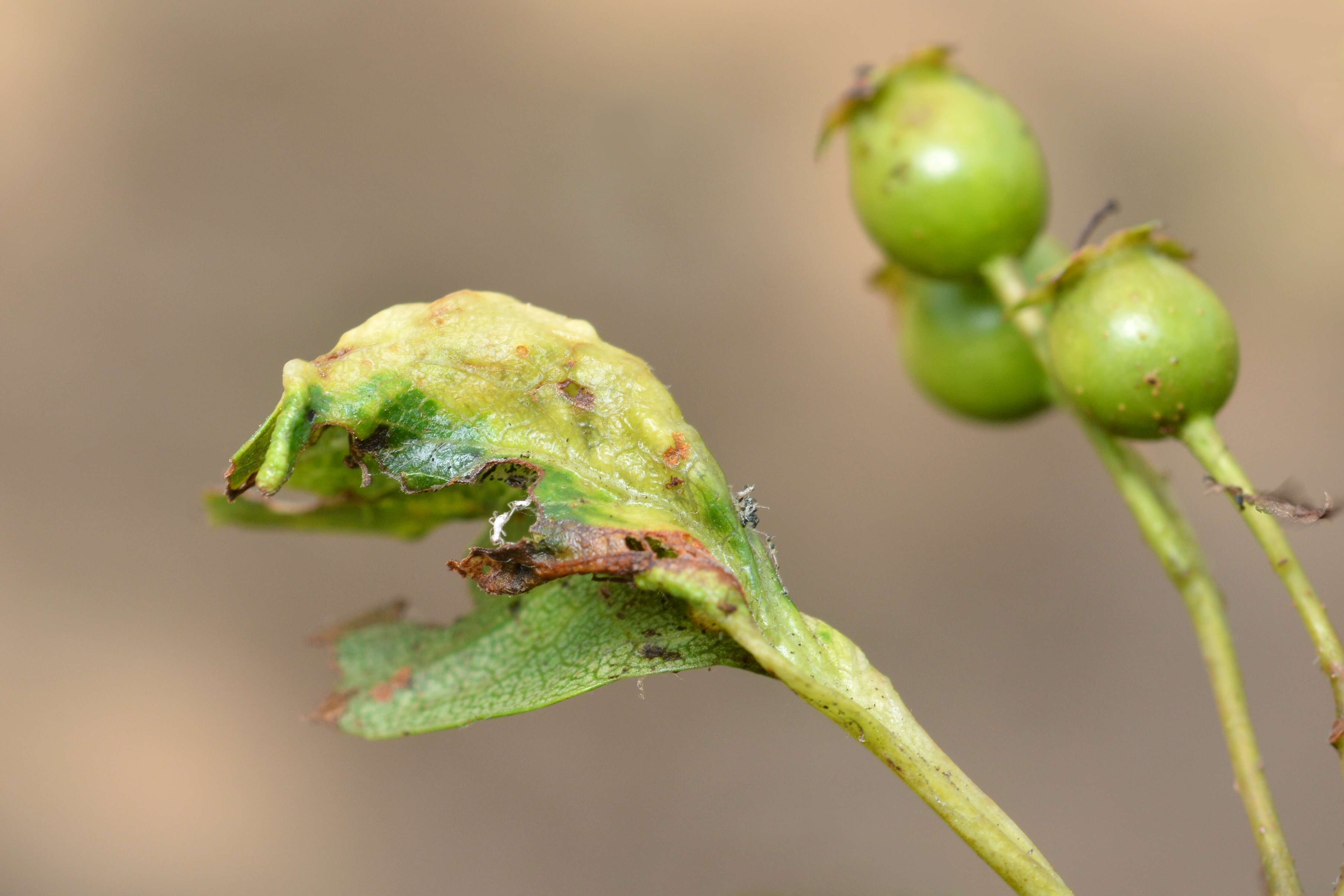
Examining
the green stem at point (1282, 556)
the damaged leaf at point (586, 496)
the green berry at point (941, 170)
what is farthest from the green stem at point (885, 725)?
the green berry at point (941, 170)

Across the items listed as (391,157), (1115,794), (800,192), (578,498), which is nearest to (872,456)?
(800,192)

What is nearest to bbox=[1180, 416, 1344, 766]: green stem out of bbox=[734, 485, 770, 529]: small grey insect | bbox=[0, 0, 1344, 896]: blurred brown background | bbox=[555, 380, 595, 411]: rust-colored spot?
bbox=[734, 485, 770, 529]: small grey insect

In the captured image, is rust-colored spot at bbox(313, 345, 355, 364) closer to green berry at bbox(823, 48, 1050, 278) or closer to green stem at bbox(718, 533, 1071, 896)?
green stem at bbox(718, 533, 1071, 896)

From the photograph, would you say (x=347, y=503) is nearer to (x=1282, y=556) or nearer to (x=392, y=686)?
(x=392, y=686)

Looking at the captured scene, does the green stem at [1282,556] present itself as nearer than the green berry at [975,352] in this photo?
Yes

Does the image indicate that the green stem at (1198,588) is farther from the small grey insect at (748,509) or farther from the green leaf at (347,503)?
the green leaf at (347,503)

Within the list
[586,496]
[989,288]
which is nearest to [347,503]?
[586,496]
